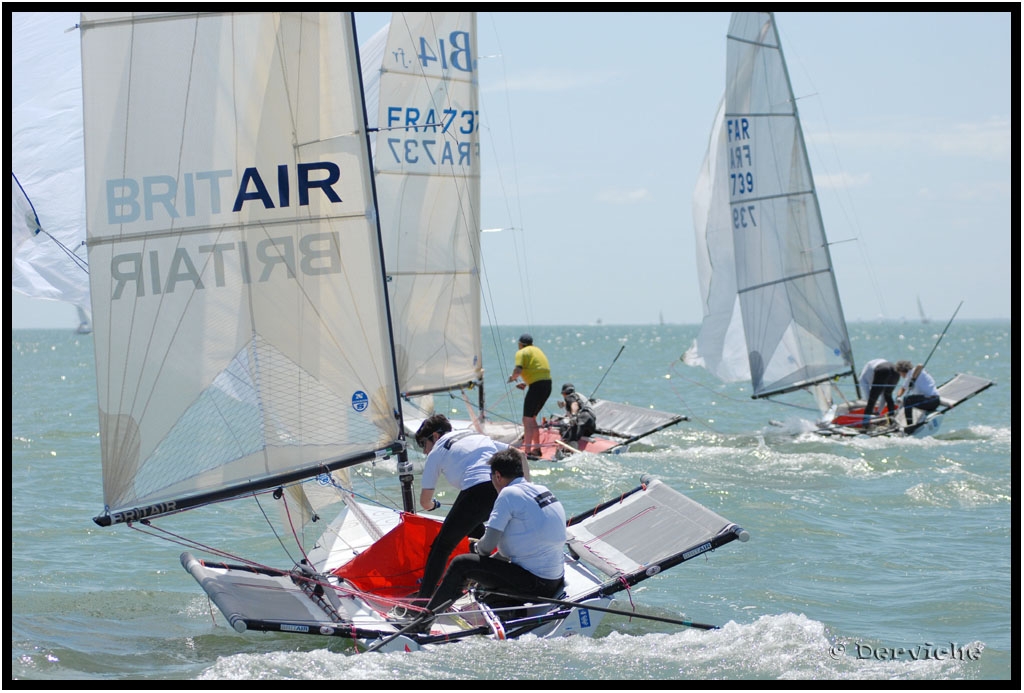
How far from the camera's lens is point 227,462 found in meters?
6.87

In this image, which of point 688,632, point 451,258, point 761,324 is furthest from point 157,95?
point 761,324

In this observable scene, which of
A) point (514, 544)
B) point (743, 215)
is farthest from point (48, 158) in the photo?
point (743, 215)

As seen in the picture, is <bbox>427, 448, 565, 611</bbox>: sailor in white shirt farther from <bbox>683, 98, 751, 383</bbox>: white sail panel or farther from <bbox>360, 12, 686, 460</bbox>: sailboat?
<bbox>683, 98, 751, 383</bbox>: white sail panel

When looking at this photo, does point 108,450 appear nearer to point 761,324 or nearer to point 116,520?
point 116,520

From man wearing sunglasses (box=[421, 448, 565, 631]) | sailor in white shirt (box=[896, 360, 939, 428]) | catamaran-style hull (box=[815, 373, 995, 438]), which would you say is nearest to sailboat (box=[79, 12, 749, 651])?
man wearing sunglasses (box=[421, 448, 565, 631])

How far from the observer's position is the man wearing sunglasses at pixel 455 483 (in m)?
6.75

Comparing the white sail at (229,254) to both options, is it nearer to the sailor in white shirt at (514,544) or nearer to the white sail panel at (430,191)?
the sailor in white shirt at (514,544)

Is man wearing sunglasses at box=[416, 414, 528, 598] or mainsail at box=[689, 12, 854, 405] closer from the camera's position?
man wearing sunglasses at box=[416, 414, 528, 598]

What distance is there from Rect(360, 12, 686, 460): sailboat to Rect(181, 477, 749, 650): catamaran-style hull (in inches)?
248

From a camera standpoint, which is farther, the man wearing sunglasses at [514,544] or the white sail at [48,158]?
the white sail at [48,158]

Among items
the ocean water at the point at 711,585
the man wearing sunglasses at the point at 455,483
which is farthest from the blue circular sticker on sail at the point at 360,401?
the ocean water at the point at 711,585

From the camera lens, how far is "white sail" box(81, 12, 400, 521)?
21.3 feet

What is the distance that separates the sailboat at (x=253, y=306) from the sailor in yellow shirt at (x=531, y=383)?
22.1ft

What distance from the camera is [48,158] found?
6.84 meters
